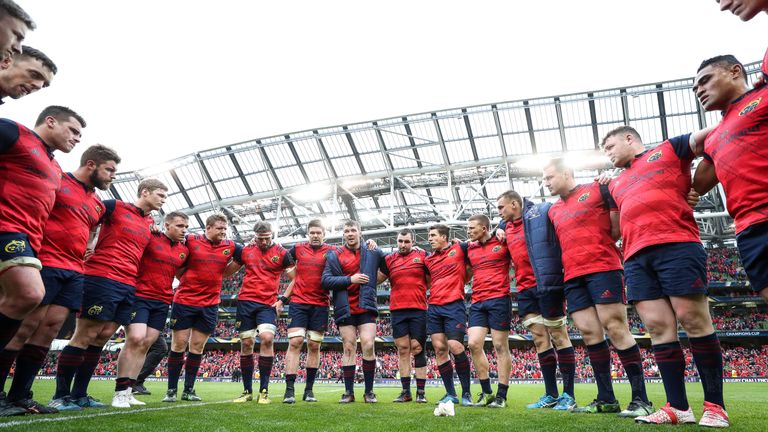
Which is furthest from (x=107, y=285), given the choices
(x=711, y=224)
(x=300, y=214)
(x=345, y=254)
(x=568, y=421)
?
(x=711, y=224)

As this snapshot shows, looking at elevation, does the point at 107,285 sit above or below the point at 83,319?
above

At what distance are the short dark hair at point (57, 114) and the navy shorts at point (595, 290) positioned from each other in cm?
472

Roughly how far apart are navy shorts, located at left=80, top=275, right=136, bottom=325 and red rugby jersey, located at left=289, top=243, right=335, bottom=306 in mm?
2078

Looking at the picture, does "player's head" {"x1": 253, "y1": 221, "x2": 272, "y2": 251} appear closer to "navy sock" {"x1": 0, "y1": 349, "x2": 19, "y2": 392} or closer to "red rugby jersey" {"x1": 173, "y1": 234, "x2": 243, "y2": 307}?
"red rugby jersey" {"x1": 173, "y1": 234, "x2": 243, "y2": 307}

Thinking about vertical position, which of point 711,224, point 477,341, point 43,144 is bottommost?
point 477,341

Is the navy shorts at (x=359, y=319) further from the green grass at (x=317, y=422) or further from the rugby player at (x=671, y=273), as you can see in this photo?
the rugby player at (x=671, y=273)

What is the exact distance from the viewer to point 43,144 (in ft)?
11.1

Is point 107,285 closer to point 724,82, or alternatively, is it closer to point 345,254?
point 345,254

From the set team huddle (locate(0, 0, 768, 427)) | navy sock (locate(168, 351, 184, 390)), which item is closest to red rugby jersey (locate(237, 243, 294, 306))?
team huddle (locate(0, 0, 768, 427))

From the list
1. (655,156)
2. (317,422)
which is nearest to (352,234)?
(317,422)

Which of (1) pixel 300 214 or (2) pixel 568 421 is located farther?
(1) pixel 300 214

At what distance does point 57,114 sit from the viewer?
3.64 m

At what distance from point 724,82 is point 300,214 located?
3156 centimetres

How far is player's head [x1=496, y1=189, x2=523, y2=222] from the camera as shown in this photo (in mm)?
5340
